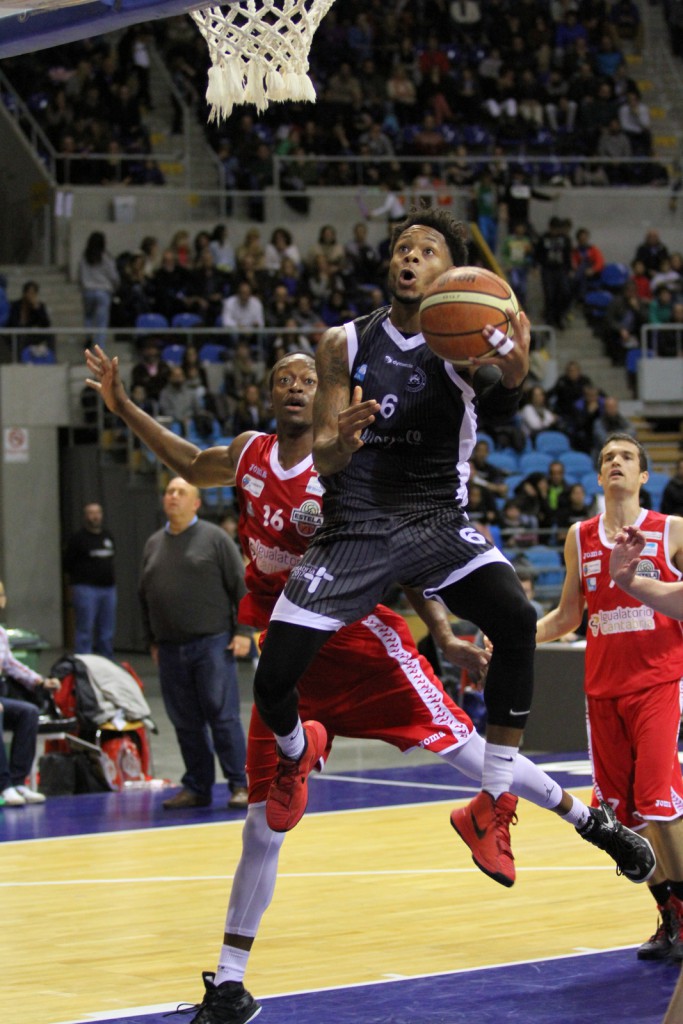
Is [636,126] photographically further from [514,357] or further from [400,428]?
[514,357]

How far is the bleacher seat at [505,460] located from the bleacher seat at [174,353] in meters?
3.96

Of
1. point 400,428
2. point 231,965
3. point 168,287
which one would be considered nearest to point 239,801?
point 231,965

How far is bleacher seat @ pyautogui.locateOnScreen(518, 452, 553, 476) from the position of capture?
1898cm

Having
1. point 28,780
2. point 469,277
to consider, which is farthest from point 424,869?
point 469,277

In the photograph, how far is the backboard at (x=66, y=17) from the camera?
5.39 meters

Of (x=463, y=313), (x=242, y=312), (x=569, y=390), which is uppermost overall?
(x=242, y=312)

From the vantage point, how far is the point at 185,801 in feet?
33.4

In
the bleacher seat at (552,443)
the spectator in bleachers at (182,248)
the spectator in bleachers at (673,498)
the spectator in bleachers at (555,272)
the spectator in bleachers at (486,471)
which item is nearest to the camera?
the spectator in bleachers at (673,498)

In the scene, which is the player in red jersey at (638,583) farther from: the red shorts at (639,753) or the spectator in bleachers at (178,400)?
the spectator in bleachers at (178,400)

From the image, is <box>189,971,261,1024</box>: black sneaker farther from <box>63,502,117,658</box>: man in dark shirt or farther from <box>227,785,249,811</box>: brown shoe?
<box>63,502,117,658</box>: man in dark shirt

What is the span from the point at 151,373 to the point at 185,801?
884 cm

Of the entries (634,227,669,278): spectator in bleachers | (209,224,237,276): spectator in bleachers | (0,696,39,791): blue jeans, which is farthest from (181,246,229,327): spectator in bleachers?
(0,696,39,791): blue jeans

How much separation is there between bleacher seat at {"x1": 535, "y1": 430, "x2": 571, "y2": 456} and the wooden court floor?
32.1ft

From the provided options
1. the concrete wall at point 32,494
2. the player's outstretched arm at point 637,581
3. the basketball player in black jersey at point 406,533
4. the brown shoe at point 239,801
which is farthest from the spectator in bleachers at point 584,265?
the player's outstretched arm at point 637,581
